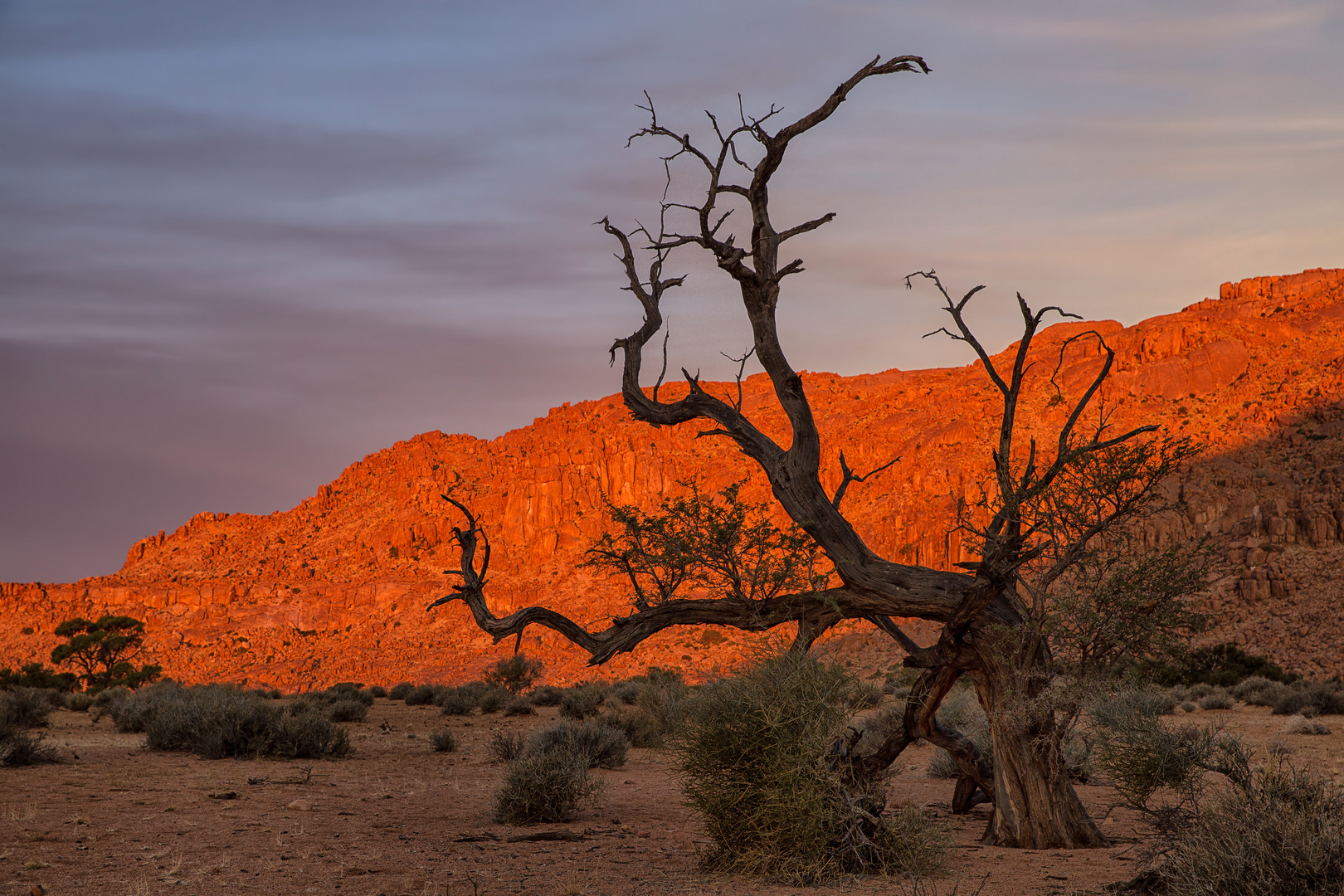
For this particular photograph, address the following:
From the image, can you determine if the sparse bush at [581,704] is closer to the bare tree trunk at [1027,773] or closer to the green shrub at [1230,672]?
the bare tree trunk at [1027,773]

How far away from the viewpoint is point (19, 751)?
13438mm

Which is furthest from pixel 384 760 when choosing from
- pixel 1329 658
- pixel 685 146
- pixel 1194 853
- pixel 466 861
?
pixel 1329 658

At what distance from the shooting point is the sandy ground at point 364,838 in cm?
732

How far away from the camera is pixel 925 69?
863 cm

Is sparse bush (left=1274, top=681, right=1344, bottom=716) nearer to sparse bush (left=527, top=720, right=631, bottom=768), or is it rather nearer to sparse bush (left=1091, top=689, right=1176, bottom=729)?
sparse bush (left=527, top=720, right=631, bottom=768)

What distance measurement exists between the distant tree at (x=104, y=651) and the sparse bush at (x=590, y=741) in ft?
123

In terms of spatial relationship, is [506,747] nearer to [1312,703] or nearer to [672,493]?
[1312,703]

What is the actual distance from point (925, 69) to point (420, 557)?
247 feet

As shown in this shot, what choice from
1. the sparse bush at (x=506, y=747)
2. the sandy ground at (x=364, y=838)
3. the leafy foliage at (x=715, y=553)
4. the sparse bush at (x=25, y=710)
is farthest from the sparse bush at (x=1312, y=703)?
the sparse bush at (x=25, y=710)

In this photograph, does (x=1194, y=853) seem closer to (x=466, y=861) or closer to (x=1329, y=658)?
(x=466, y=861)

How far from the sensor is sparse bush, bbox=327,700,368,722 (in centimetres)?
2366

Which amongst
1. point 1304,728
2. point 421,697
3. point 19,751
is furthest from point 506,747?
point 1304,728

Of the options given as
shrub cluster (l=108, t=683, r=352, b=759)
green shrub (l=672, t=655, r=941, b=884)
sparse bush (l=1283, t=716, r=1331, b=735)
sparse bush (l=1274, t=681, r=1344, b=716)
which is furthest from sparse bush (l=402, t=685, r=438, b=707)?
sparse bush (l=1274, t=681, r=1344, b=716)

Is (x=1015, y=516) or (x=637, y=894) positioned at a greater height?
(x=1015, y=516)
